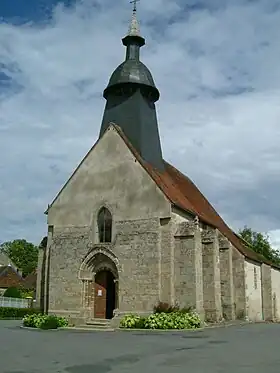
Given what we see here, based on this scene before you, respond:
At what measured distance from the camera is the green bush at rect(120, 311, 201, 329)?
2065cm

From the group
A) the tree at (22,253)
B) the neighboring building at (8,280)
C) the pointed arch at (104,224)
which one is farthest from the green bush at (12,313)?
the tree at (22,253)

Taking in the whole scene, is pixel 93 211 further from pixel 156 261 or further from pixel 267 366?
pixel 267 366

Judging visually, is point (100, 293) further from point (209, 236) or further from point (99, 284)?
point (209, 236)

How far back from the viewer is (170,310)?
72.3ft

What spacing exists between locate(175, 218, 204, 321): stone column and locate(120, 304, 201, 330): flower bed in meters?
0.71

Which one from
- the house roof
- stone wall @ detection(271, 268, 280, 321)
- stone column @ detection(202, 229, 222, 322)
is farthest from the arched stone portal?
stone wall @ detection(271, 268, 280, 321)

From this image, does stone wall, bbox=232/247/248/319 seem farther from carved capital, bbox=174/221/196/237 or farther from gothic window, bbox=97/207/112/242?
gothic window, bbox=97/207/112/242

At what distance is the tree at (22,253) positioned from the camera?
89.0m

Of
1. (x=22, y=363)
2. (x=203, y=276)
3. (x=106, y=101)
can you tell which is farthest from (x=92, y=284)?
(x=22, y=363)

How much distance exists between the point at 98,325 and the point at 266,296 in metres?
14.0

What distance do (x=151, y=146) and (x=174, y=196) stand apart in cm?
377

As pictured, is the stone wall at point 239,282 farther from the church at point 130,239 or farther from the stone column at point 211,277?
the stone column at point 211,277

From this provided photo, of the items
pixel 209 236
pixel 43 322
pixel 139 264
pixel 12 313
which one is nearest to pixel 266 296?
pixel 209 236

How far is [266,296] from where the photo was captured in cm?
3266
